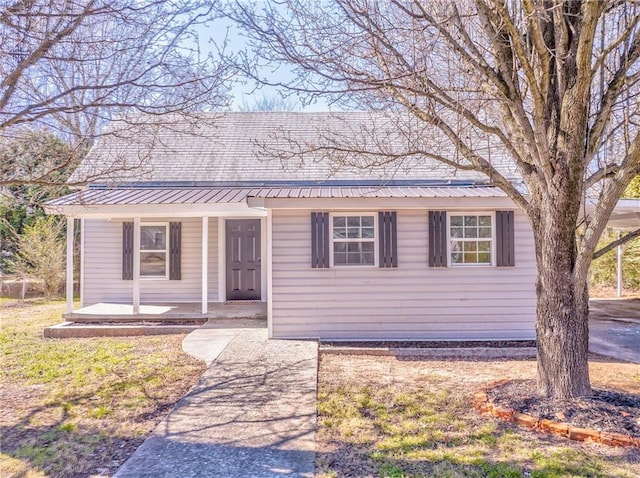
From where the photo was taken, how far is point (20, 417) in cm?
415

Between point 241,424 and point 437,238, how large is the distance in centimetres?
491

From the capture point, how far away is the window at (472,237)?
7480mm

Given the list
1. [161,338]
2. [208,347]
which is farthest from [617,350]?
[161,338]

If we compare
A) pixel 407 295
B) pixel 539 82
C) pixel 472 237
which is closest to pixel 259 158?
pixel 407 295

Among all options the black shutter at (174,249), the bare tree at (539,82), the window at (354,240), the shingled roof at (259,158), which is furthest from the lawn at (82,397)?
the bare tree at (539,82)

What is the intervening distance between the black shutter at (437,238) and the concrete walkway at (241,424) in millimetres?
2933

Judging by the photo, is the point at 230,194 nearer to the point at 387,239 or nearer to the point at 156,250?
the point at 156,250

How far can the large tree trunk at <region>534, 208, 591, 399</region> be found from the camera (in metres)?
4.13

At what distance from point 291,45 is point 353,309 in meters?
4.57

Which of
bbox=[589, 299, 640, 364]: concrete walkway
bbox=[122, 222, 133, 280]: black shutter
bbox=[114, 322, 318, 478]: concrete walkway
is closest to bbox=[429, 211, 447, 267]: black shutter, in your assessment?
bbox=[114, 322, 318, 478]: concrete walkway

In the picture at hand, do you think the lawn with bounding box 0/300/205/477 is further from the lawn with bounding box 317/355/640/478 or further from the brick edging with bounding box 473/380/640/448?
the brick edging with bounding box 473/380/640/448

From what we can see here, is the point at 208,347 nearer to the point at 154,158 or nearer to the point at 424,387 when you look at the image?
the point at 424,387

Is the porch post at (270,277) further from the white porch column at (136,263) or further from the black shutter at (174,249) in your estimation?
the black shutter at (174,249)

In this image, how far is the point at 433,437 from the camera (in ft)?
12.0
